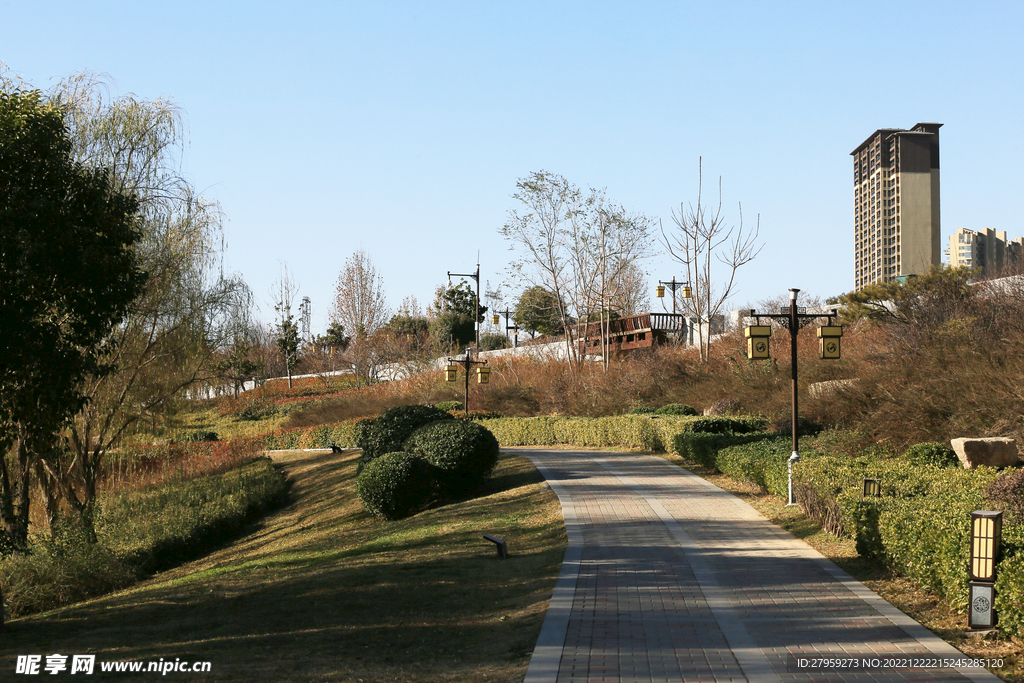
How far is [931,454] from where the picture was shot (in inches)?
479

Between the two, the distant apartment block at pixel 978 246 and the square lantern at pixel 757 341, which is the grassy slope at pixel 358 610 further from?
the distant apartment block at pixel 978 246

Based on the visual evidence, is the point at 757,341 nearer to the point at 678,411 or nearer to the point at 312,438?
the point at 678,411

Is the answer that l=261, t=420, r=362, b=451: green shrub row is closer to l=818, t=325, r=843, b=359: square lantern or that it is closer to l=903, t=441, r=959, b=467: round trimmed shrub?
l=818, t=325, r=843, b=359: square lantern

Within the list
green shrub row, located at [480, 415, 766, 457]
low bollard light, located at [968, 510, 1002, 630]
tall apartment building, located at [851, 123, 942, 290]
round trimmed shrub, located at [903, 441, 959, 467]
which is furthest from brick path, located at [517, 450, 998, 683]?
tall apartment building, located at [851, 123, 942, 290]

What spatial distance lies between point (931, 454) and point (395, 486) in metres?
9.78

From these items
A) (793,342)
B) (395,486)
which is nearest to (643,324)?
(395,486)

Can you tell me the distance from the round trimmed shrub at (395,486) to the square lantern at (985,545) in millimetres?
11130

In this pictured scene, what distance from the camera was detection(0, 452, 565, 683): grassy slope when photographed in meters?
6.62

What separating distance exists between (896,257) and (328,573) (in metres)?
97.7

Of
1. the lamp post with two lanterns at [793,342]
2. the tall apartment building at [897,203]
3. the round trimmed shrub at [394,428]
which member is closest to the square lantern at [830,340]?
the lamp post with two lanterns at [793,342]

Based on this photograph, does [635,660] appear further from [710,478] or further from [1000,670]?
[710,478]

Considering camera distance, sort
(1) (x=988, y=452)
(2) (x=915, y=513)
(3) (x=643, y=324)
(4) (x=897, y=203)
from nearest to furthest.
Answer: (2) (x=915, y=513) → (1) (x=988, y=452) → (3) (x=643, y=324) → (4) (x=897, y=203)

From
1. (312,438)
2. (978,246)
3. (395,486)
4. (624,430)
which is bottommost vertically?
(312,438)

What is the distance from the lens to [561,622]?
22.8 ft
